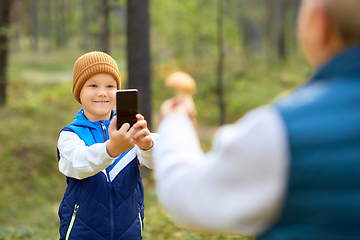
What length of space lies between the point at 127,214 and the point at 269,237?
1.54 meters

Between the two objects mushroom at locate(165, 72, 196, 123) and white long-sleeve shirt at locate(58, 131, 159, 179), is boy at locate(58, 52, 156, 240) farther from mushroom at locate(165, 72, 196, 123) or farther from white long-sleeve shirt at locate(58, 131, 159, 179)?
mushroom at locate(165, 72, 196, 123)

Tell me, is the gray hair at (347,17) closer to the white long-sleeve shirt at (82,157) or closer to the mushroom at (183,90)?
the mushroom at (183,90)

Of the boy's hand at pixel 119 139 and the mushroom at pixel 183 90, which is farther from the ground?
the mushroom at pixel 183 90

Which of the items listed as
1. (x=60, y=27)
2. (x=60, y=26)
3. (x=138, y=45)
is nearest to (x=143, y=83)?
(x=138, y=45)

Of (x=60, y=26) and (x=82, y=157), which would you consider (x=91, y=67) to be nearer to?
(x=82, y=157)

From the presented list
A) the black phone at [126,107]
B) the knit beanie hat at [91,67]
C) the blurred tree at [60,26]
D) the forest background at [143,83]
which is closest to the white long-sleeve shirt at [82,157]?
the black phone at [126,107]

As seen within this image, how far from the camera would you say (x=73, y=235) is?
2363 millimetres

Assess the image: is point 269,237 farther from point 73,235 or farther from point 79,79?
point 79,79

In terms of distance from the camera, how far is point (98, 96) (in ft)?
8.30

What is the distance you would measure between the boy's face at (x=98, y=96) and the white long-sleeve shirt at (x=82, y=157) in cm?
24

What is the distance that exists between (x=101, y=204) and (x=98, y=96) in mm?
761

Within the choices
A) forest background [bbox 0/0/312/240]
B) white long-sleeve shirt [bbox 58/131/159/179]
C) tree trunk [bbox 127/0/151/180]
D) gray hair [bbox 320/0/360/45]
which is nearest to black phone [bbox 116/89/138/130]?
white long-sleeve shirt [bbox 58/131/159/179]

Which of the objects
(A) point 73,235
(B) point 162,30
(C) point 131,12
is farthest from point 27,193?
(B) point 162,30

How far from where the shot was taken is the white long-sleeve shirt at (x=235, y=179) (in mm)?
979
